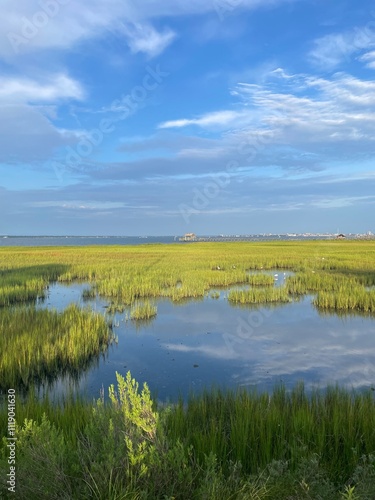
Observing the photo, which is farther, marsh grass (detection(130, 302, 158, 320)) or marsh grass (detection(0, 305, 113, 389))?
marsh grass (detection(130, 302, 158, 320))

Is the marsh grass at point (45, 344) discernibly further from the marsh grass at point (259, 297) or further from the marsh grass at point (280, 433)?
the marsh grass at point (259, 297)

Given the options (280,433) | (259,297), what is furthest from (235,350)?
(259,297)

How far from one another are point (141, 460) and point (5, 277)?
2228 centimetres

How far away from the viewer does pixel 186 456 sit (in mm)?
4004

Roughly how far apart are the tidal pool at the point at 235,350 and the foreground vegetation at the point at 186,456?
2.31m

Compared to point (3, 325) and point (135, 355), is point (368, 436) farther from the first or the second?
point (3, 325)

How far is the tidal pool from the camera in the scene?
8594 mm

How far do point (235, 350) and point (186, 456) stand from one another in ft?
23.9

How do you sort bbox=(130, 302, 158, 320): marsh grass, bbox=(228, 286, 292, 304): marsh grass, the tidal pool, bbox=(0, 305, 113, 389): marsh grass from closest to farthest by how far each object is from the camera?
bbox=(0, 305, 113, 389): marsh grass < the tidal pool < bbox=(130, 302, 158, 320): marsh grass < bbox=(228, 286, 292, 304): marsh grass

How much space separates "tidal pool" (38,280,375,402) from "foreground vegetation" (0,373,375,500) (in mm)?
2305

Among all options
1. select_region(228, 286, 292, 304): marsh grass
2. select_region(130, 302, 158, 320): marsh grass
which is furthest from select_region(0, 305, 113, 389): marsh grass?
select_region(228, 286, 292, 304): marsh grass

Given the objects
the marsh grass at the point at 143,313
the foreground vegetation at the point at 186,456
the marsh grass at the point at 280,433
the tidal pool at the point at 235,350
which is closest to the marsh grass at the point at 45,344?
the tidal pool at the point at 235,350

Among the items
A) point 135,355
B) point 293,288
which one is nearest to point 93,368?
point 135,355

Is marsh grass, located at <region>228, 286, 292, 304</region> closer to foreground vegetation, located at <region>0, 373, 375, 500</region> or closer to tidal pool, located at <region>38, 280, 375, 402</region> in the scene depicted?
tidal pool, located at <region>38, 280, 375, 402</region>
